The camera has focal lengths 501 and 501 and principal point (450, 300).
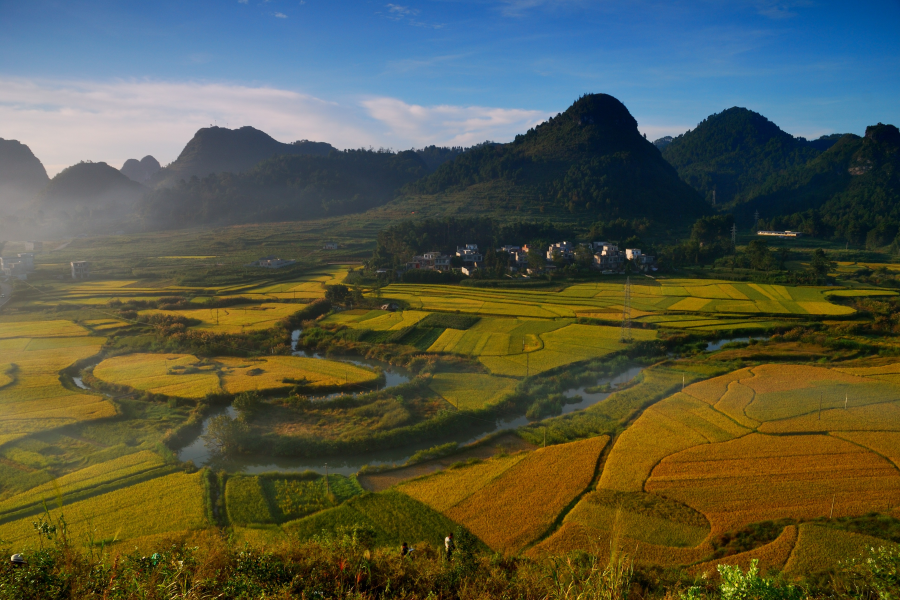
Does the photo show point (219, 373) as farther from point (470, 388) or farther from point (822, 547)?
point (822, 547)

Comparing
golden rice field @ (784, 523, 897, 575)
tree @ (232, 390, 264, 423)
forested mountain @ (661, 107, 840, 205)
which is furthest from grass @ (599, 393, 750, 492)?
forested mountain @ (661, 107, 840, 205)

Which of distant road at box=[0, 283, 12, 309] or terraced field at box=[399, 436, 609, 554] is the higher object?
distant road at box=[0, 283, 12, 309]

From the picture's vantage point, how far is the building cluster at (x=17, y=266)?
41.0 meters

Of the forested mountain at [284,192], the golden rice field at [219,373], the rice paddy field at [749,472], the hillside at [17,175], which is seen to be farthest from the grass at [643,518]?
the hillside at [17,175]

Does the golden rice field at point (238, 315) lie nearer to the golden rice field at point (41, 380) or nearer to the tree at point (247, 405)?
the golden rice field at point (41, 380)

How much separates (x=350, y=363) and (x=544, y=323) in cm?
1182

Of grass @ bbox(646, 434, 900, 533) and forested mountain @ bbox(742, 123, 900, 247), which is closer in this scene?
grass @ bbox(646, 434, 900, 533)

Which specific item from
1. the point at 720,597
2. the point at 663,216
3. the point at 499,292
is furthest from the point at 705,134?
the point at 720,597

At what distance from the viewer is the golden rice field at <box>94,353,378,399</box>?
20109mm

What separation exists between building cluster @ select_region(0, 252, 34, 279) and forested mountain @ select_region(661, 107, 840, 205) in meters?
113

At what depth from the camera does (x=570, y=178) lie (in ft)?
266

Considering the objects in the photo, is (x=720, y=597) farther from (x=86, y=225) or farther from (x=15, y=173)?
(x=15, y=173)

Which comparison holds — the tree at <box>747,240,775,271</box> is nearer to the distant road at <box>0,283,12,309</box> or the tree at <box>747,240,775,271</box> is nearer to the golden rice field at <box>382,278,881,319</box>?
the golden rice field at <box>382,278,881,319</box>

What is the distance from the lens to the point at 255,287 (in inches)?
1640
